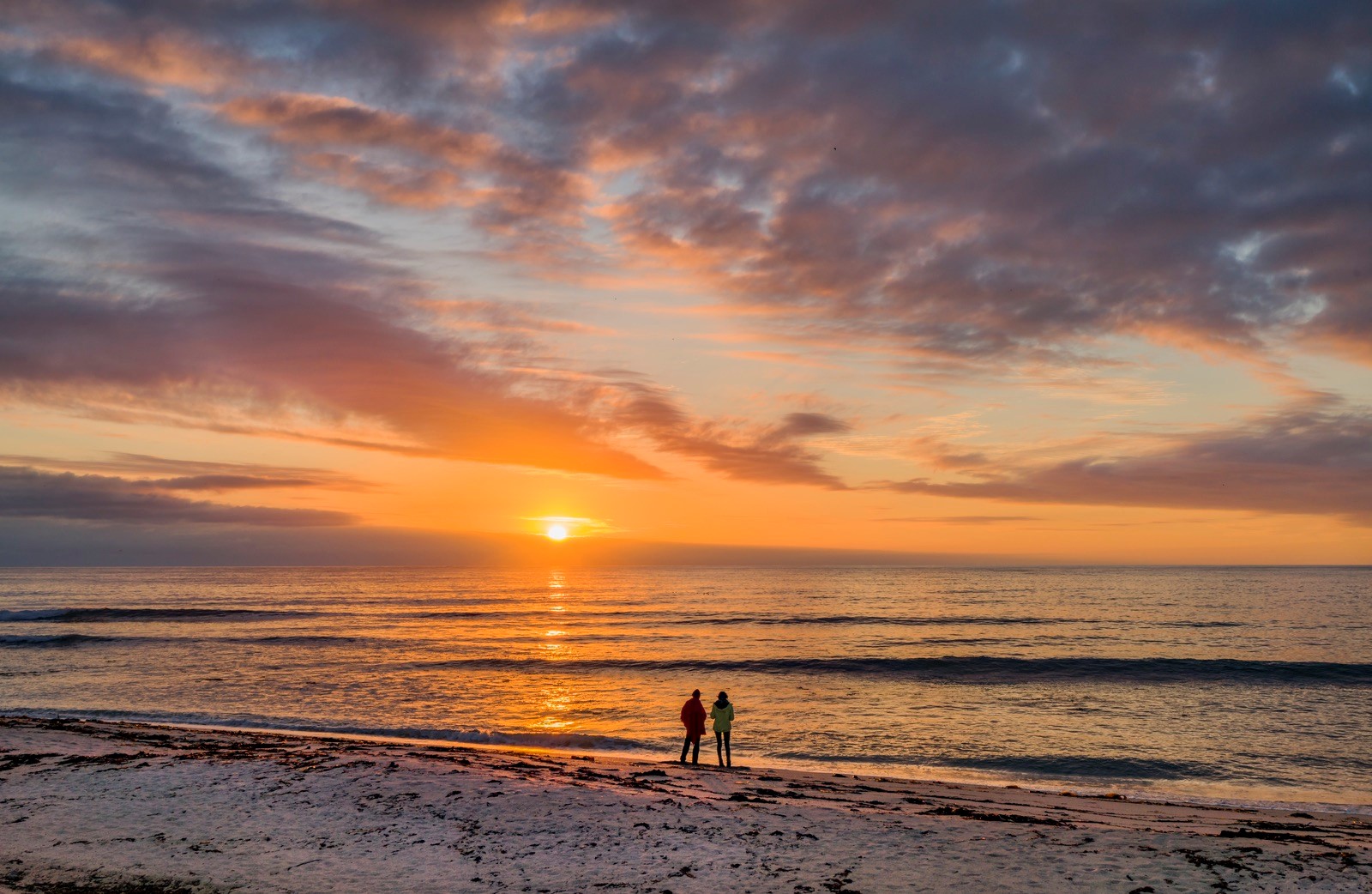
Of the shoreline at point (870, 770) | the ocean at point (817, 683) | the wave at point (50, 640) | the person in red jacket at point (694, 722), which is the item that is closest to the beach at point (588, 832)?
the shoreline at point (870, 770)

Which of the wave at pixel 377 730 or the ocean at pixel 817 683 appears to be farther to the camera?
the wave at pixel 377 730

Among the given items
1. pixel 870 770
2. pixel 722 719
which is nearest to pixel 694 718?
pixel 722 719

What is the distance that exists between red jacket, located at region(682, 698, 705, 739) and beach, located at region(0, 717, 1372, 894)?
221 cm

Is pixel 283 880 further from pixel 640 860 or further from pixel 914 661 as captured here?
pixel 914 661

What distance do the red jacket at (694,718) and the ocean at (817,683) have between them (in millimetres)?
1988

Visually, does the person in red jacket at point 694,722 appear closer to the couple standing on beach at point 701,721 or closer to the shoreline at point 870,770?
the couple standing on beach at point 701,721

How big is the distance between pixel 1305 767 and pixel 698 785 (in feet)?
60.7

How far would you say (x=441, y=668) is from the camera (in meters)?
43.2

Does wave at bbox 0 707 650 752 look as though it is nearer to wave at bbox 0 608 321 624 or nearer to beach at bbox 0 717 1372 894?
beach at bbox 0 717 1372 894

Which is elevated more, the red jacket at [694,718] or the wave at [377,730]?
the red jacket at [694,718]

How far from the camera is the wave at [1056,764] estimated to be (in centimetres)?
2186

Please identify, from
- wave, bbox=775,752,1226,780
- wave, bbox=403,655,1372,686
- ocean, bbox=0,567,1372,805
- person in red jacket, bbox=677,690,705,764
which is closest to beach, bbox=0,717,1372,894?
person in red jacket, bbox=677,690,705,764

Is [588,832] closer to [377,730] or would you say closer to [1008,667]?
[377,730]

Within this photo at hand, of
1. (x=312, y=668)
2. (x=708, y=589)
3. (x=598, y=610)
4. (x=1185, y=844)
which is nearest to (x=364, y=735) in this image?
(x=312, y=668)
